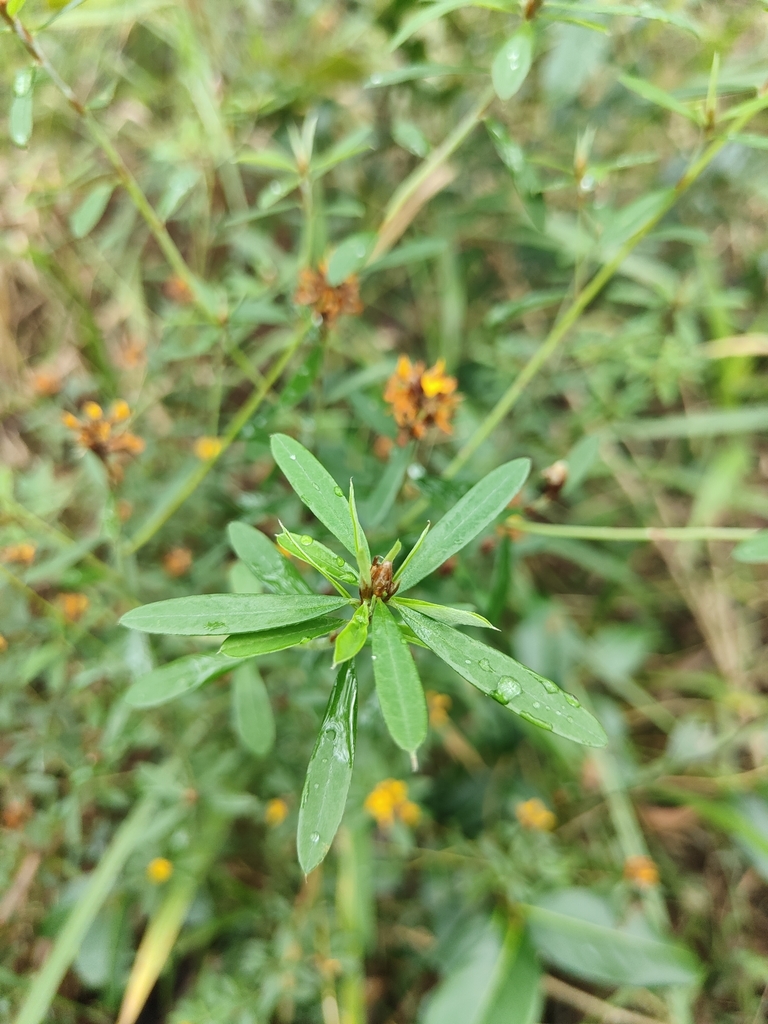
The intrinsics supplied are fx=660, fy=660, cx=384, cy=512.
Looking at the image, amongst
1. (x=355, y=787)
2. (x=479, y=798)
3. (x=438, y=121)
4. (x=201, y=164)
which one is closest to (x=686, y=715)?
(x=479, y=798)

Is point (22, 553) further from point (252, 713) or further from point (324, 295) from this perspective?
point (324, 295)

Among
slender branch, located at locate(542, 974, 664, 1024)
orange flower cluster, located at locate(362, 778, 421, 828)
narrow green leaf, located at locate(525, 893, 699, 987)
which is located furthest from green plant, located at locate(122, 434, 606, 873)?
slender branch, located at locate(542, 974, 664, 1024)

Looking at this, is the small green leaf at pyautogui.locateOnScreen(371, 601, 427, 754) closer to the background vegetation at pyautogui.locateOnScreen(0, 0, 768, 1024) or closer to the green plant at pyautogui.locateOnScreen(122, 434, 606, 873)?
the green plant at pyautogui.locateOnScreen(122, 434, 606, 873)

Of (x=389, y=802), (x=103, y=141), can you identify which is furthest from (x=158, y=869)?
(x=103, y=141)

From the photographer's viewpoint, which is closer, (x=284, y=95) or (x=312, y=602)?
(x=312, y=602)

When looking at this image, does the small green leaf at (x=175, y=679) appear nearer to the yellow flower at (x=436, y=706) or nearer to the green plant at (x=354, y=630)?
the green plant at (x=354, y=630)

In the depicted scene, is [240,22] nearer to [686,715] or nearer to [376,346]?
[376,346]
